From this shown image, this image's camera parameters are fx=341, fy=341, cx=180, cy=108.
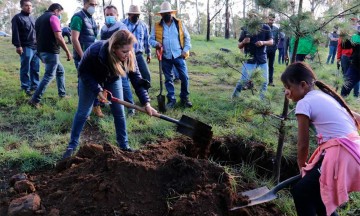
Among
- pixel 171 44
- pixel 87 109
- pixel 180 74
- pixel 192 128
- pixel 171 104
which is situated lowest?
pixel 171 104

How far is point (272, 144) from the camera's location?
4.59 m

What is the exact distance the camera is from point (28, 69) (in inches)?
268

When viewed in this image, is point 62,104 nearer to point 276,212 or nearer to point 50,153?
point 50,153

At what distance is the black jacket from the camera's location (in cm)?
649

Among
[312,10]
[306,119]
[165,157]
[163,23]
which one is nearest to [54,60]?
[163,23]

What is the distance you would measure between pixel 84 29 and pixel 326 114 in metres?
4.14

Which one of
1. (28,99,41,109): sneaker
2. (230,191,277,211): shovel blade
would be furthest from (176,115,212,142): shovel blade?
(28,99,41,109): sneaker

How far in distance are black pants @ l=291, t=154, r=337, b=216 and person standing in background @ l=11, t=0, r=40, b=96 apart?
229 inches

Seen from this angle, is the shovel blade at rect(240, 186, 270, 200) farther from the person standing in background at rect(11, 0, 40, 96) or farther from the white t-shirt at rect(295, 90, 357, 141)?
the person standing in background at rect(11, 0, 40, 96)

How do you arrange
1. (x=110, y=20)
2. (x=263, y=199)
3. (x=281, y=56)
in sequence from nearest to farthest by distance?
(x=263, y=199), (x=110, y=20), (x=281, y=56)

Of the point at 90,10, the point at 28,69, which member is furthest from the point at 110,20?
the point at 28,69

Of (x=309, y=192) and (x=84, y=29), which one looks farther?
(x=84, y=29)

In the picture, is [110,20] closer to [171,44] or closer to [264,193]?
[171,44]

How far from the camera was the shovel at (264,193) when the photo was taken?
111 inches
